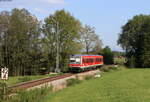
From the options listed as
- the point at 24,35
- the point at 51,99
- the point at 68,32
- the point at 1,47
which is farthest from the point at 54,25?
the point at 51,99

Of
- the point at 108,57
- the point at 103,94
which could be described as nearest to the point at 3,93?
the point at 103,94

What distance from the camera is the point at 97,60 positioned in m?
55.3

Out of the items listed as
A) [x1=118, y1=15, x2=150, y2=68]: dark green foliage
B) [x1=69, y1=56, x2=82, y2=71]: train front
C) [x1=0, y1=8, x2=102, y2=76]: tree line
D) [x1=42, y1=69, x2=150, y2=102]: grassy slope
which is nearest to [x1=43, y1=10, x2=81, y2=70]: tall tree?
[x1=0, y1=8, x2=102, y2=76]: tree line

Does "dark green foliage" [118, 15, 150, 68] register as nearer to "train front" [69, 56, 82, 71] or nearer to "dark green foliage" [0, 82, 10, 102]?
"train front" [69, 56, 82, 71]

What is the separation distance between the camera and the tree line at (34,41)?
5469cm

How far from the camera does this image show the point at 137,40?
79.3 metres

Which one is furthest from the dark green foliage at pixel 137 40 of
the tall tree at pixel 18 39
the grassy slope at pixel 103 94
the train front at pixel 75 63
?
the grassy slope at pixel 103 94

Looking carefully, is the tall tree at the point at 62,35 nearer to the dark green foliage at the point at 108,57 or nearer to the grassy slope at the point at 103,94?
the dark green foliage at the point at 108,57

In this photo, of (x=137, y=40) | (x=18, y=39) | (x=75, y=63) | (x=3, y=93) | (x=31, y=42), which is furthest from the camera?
(x=137, y=40)

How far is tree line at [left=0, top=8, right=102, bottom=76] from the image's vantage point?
54688mm

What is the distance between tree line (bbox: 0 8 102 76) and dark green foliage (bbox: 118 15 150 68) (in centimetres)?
1957

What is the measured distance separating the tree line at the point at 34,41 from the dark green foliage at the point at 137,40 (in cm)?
1957

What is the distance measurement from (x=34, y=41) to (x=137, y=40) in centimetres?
3387

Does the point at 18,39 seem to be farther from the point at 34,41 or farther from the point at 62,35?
the point at 62,35
